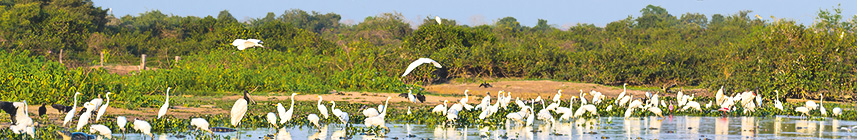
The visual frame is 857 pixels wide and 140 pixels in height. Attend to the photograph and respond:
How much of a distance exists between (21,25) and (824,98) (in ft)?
92.6

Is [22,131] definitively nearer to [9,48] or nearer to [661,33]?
[9,48]

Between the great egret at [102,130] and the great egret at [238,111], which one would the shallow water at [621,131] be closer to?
the great egret at [238,111]

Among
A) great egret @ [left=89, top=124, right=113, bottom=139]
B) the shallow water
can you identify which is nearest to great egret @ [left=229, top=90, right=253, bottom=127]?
the shallow water

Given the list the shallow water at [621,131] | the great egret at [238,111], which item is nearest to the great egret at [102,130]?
the shallow water at [621,131]

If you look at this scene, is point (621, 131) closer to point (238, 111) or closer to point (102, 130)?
point (238, 111)

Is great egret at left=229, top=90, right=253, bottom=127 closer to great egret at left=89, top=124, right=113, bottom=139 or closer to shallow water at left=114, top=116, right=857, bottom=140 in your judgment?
shallow water at left=114, top=116, right=857, bottom=140

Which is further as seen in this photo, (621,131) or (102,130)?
(621,131)

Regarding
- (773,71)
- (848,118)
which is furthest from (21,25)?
(848,118)

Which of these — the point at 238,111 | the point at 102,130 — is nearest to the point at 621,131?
the point at 238,111

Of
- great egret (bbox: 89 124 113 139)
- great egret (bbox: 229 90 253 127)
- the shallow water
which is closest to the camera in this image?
great egret (bbox: 89 124 113 139)

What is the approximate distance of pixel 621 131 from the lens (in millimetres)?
13453

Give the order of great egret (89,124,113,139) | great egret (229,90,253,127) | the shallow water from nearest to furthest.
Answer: great egret (89,124,113,139) < great egret (229,90,253,127) < the shallow water

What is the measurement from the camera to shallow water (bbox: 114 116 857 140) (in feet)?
40.3

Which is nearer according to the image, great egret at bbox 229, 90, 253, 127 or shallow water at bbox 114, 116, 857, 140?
great egret at bbox 229, 90, 253, 127
